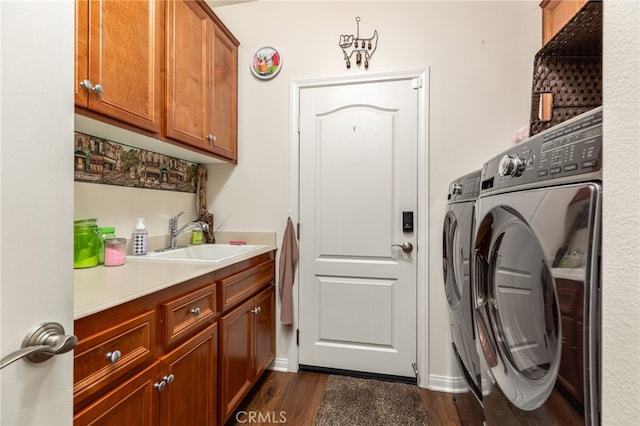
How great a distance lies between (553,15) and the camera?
1.76 metres

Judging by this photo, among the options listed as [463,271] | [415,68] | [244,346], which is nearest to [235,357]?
[244,346]

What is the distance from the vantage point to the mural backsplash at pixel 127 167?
4.65 ft

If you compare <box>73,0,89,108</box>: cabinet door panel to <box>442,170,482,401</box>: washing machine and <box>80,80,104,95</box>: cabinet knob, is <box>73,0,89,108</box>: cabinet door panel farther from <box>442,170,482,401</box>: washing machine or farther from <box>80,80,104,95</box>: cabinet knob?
<box>442,170,482,401</box>: washing machine

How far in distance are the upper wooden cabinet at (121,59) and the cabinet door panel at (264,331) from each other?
3.81 ft

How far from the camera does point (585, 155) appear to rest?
0.53m

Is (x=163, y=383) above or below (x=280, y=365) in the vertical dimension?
above

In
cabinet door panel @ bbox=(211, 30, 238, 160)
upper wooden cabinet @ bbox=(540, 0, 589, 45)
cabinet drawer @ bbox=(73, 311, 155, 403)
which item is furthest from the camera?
cabinet door panel @ bbox=(211, 30, 238, 160)

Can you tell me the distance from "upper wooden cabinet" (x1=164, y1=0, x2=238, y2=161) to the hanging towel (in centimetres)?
70

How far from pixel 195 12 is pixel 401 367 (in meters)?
2.49

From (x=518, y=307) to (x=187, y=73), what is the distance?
180cm

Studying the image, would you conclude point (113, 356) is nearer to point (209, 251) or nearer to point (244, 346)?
point (244, 346)

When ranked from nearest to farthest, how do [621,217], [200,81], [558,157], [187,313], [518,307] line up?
[621,217]
[558,157]
[518,307]
[187,313]
[200,81]

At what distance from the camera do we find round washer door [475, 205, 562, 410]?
65cm

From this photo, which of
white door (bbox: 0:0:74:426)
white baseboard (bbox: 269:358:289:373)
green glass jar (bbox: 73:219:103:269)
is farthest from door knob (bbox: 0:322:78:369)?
white baseboard (bbox: 269:358:289:373)
